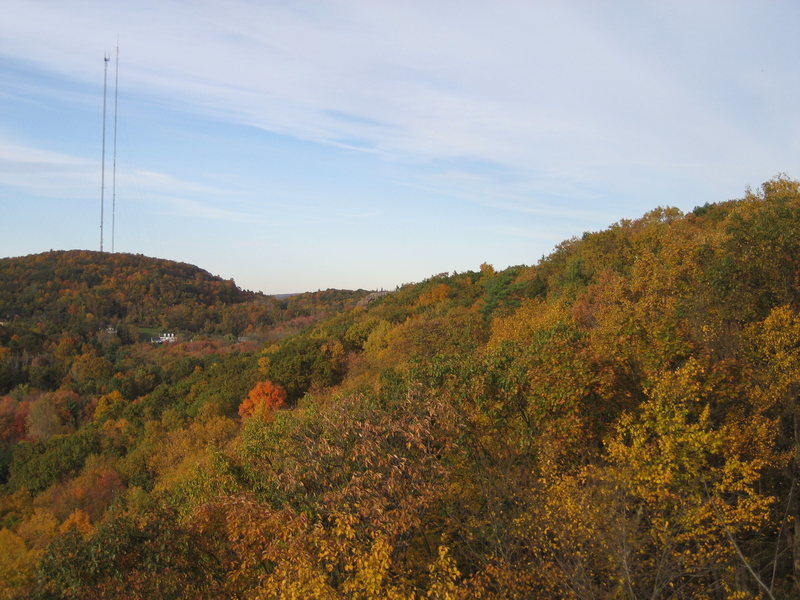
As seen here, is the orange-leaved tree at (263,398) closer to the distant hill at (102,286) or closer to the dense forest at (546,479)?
the dense forest at (546,479)

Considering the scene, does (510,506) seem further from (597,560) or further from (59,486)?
(59,486)

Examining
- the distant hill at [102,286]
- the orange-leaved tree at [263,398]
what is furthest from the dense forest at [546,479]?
the distant hill at [102,286]

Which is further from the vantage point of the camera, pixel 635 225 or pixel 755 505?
pixel 635 225

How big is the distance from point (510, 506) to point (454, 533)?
1.89 m

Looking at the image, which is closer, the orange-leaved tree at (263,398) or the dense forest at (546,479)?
the dense forest at (546,479)

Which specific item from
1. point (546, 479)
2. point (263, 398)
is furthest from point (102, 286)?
point (546, 479)

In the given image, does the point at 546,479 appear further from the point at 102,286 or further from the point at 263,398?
the point at 102,286

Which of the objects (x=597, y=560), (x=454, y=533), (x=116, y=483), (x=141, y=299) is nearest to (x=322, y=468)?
(x=454, y=533)

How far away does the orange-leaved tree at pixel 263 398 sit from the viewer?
53344 millimetres

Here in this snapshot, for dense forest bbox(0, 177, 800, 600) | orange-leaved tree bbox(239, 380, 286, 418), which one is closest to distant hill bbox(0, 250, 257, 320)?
orange-leaved tree bbox(239, 380, 286, 418)

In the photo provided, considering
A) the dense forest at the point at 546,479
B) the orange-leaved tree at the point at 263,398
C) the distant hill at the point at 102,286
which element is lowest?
the orange-leaved tree at the point at 263,398

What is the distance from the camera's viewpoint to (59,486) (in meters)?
49.9

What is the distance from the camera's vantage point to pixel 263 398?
53219 mm

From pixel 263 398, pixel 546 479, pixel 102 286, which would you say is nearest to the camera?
pixel 546 479
